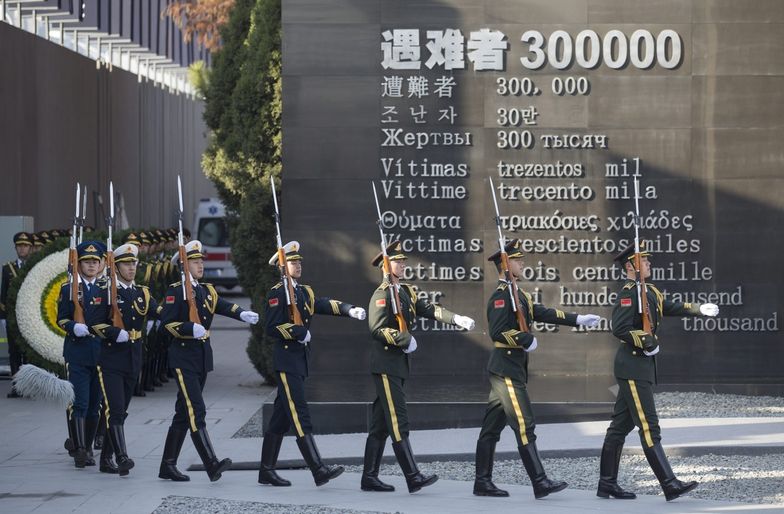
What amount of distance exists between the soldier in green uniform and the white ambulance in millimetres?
30325

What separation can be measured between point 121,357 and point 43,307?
17.9ft

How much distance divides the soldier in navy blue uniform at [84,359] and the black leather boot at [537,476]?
394 cm

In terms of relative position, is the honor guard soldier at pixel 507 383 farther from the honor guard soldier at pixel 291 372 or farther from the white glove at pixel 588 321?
the honor guard soldier at pixel 291 372

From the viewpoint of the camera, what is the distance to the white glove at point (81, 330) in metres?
12.7

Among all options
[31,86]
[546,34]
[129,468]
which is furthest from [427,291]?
[31,86]

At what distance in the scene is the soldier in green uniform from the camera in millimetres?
11383

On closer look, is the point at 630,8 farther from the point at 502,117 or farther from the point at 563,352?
the point at 563,352

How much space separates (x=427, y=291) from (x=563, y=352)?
1617 mm

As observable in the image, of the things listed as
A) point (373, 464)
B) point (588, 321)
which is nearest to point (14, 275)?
point (373, 464)

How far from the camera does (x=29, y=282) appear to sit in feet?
58.4

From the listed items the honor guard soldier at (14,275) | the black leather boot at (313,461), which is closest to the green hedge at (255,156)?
the honor guard soldier at (14,275)

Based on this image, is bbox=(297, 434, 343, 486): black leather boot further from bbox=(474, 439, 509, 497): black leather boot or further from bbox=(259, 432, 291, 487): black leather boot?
bbox=(474, 439, 509, 497): black leather boot

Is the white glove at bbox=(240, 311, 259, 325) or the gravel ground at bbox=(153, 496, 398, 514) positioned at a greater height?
A: the white glove at bbox=(240, 311, 259, 325)

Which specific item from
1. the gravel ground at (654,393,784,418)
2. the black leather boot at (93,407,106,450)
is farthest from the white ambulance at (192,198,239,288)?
the black leather boot at (93,407,106,450)
